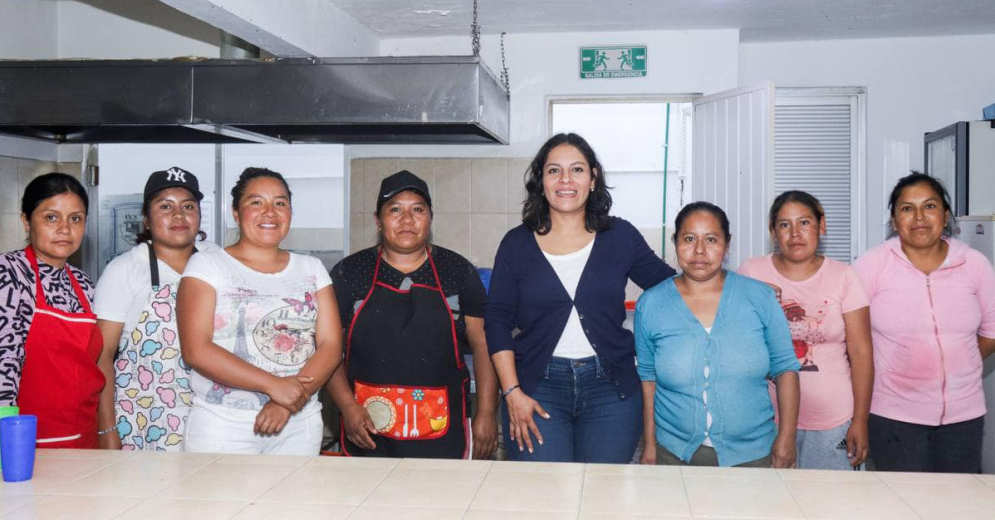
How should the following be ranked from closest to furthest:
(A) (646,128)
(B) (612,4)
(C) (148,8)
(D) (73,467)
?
(D) (73,467), (B) (612,4), (C) (148,8), (A) (646,128)

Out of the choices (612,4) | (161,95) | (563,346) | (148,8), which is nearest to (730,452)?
(563,346)

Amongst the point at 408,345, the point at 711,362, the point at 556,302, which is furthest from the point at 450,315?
the point at 711,362

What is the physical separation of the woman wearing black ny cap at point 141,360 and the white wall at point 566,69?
7.87 ft

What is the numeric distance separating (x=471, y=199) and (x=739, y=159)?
55.4 inches

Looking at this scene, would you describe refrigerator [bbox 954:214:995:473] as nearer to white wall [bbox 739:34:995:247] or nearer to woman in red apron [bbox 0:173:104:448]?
white wall [bbox 739:34:995:247]

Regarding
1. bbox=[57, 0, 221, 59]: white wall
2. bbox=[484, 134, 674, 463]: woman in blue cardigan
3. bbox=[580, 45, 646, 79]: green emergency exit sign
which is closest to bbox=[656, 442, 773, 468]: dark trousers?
bbox=[484, 134, 674, 463]: woman in blue cardigan

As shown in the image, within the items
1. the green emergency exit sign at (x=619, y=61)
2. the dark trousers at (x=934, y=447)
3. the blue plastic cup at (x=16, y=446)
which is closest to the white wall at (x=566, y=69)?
the green emergency exit sign at (x=619, y=61)

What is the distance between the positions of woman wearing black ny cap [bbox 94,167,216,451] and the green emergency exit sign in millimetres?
2749

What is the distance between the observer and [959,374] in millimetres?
2223

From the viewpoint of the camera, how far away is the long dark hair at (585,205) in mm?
2035

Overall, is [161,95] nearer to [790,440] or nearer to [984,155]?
[790,440]

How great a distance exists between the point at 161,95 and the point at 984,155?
357cm

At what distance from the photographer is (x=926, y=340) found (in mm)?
2225

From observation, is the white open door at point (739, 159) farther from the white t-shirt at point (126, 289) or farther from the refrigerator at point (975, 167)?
the white t-shirt at point (126, 289)
